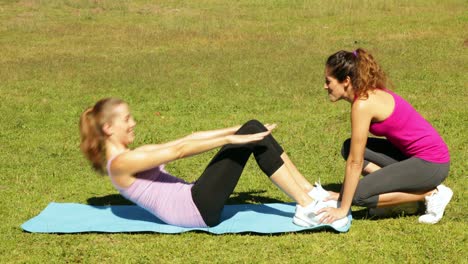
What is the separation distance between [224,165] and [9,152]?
177 inches

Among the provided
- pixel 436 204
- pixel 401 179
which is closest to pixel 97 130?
pixel 401 179

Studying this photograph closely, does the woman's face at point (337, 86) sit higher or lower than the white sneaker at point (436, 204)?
higher

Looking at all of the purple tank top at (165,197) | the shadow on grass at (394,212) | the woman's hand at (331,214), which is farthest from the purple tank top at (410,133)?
the purple tank top at (165,197)

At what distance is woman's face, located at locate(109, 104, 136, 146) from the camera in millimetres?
6184

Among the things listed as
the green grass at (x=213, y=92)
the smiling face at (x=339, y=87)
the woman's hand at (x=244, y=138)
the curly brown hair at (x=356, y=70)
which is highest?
the curly brown hair at (x=356, y=70)

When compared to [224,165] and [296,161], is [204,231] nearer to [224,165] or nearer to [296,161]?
[224,165]

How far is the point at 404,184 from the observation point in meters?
6.45

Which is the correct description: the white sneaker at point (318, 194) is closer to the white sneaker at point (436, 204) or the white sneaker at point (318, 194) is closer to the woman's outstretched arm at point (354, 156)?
the woman's outstretched arm at point (354, 156)

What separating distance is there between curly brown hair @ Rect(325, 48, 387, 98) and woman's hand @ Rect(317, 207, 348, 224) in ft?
3.36

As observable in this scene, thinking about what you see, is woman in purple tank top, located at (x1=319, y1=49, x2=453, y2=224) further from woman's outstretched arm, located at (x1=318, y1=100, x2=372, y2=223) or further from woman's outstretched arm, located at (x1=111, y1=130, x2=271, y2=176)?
woman's outstretched arm, located at (x1=111, y1=130, x2=271, y2=176)

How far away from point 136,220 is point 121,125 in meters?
1.01

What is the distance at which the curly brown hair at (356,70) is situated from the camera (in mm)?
6172

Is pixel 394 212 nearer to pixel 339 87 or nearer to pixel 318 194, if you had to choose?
pixel 318 194

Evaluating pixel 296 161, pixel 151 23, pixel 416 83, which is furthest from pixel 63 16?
pixel 296 161
